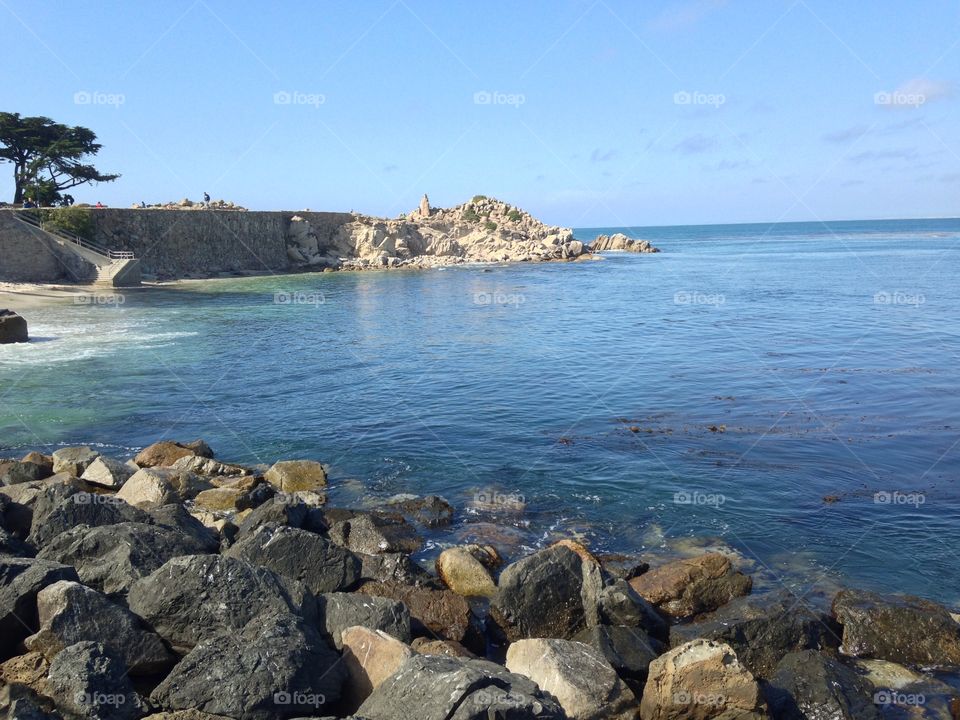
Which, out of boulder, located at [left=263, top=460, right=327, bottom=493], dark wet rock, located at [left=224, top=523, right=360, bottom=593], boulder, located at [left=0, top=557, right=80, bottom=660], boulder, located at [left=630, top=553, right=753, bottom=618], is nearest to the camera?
boulder, located at [left=0, top=557, right=80, bottom=660]

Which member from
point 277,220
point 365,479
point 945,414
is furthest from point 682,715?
point 277,220

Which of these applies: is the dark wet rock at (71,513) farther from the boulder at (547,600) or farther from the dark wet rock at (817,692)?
the dark wet rock at (817,692)

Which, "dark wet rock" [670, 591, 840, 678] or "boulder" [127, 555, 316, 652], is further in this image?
"dark wet rock" [670, 591, 840, 678]

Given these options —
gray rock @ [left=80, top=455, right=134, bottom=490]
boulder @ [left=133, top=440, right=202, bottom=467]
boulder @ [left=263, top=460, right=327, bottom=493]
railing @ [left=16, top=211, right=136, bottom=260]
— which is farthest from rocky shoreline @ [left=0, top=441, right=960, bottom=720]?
railing @ [left=16, top=211, right=136, bottom=260]

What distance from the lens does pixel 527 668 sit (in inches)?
346

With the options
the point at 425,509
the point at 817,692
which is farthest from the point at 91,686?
the point at 425,509

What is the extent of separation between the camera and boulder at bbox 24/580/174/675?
8500 millimetres

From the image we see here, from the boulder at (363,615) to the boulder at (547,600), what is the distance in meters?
1.57

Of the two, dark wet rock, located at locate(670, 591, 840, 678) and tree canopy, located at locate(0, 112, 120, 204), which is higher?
tree canopy, located at locate(0, 112, 120, 204)

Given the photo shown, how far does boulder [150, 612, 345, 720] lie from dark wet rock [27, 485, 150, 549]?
542cm

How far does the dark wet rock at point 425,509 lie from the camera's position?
1507 centimetres

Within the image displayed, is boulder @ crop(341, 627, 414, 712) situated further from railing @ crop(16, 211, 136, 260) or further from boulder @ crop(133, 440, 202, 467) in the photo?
railing @ crop(16, 211, 136, 260)

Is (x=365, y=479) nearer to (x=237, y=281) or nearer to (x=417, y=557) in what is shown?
(x=417, y=557)

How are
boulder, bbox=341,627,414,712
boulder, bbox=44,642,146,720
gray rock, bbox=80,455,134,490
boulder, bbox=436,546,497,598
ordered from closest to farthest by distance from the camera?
boulder, bbox=44,642,146,720 < boulder, bbox=341,627,414,712 < boulder, bbox=436,546,497,598 < gray rock, bbox=80,455,134,490
